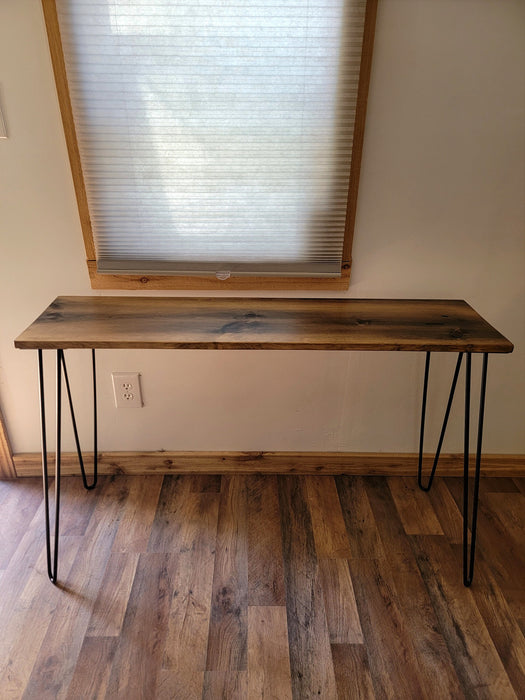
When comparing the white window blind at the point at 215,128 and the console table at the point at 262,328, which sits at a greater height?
the white window blind at the point at 215,128

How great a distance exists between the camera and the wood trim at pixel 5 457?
181 cm

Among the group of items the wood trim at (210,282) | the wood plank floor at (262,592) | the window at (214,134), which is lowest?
the wood plank floor at (262,592)

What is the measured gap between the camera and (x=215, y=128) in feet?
4.58

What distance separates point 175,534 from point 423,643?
80cm

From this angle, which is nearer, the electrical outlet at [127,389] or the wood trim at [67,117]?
the wood trim at [67,117]

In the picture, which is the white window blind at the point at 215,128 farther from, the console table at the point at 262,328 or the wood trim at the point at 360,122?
the console table at the point at 262,328

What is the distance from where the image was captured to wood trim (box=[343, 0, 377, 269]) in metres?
1.29

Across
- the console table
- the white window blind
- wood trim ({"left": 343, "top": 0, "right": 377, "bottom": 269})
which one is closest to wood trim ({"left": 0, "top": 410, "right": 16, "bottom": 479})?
the console table

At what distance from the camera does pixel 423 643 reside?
51.8 inches

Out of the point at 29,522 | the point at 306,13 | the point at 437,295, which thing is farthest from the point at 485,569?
the point at 306,13

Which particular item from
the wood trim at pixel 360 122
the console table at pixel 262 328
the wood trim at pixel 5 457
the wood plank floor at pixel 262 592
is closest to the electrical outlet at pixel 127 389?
the console table at pixel 262 328

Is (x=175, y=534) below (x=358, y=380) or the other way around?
below

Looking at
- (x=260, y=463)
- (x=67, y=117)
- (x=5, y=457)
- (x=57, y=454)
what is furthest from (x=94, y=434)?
(x=67, y=117)

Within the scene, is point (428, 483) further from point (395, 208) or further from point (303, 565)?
point (395, 208)
